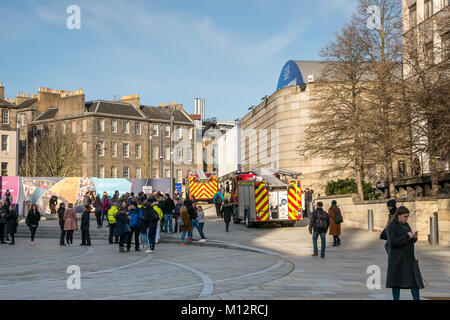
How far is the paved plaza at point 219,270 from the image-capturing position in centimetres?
1088

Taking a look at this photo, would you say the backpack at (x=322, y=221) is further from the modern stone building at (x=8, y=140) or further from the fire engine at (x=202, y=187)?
the modern stone building at (x=8, y=140)

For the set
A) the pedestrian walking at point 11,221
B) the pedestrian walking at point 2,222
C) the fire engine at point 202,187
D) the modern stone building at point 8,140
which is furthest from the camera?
the modern stone building at point 8,140

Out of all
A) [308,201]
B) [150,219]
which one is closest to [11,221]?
[150,219]

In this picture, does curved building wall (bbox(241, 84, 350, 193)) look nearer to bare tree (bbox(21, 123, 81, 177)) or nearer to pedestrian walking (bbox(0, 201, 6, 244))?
pedestrian walking (bbox(0, 201, 6, 244))

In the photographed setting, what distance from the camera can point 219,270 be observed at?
14.6 m

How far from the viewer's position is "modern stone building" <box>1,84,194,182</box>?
262ft

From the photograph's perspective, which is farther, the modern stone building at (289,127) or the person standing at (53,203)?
the modern stone building at (289,127)

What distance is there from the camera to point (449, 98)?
21250 mm

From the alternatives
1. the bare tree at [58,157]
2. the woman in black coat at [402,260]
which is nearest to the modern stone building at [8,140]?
the bare tree at [58,157]

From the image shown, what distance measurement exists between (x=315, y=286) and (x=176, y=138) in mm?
78655

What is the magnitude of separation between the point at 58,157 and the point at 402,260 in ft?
209

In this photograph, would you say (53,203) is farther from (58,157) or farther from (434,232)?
(58,157)

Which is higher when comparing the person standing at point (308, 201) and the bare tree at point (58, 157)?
the bare tree at point (58, 157)

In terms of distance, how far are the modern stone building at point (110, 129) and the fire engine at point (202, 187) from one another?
29.3m
